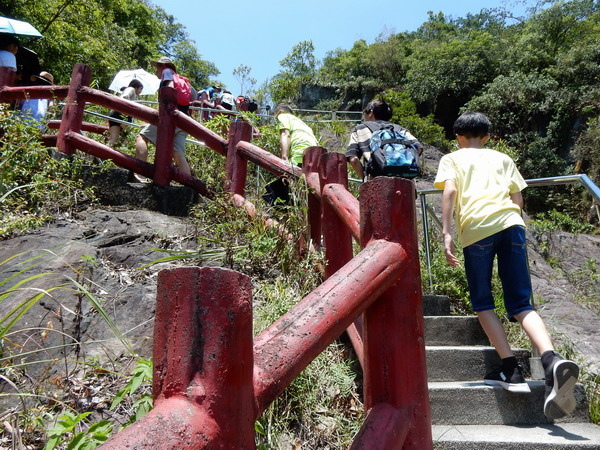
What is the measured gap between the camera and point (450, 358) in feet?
11.5

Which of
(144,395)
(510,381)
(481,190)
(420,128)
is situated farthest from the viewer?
A: (420,128)

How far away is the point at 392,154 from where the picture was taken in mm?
4418

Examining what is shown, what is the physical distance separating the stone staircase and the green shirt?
2.43 meters

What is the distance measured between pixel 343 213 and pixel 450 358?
137cm

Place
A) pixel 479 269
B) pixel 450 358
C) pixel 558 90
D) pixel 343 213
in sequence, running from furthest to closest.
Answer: pixel 558 90, pixel 450 358, pixel 479 269, pixel 343 213

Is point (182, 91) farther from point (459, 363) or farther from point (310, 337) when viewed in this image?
point (310, 337)

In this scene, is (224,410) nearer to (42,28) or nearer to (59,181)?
(59,181)

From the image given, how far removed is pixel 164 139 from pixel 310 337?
4.64 m

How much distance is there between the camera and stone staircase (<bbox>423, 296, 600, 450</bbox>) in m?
2.72

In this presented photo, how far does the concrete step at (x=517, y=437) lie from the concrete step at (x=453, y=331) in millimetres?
921

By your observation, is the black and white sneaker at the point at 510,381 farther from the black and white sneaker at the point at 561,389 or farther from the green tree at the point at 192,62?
the green tree at the point at 192,62

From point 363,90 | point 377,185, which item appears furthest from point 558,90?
point 377,185

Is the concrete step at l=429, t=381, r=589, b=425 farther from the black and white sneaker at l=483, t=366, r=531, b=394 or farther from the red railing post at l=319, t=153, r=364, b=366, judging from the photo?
the red railing post at l=319, t=153, r=364, b=366

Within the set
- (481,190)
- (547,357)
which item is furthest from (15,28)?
(547,357)
